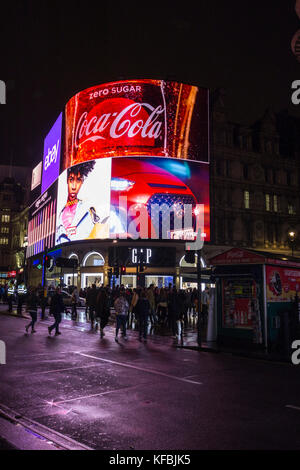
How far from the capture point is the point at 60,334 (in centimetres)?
1584

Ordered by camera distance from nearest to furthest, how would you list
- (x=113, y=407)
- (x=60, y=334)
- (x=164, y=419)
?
(x=164, y=419) < (x=113, y=407) < (x=60, y=334)

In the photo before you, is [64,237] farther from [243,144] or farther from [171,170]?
[243,144]

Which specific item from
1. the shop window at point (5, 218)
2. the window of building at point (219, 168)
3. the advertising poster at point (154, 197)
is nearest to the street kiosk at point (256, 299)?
the advertising poster at point (154, 197)

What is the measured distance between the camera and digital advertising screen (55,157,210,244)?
3812 centimetres

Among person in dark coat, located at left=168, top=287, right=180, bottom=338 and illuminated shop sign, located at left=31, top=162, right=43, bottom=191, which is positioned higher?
illuminated shop sign, located at left=31, top=162, right=43, bottom=191

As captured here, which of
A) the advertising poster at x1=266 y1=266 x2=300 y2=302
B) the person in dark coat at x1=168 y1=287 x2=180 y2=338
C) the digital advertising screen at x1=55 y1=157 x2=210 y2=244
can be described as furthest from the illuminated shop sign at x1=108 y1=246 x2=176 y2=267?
the advertising poster at x1=266 y1=266 x2=300 y2=302

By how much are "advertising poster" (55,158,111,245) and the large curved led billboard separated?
0.10m

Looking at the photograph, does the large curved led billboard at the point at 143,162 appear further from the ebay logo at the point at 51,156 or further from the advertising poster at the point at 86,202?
the ebay logo at the point at 51,156

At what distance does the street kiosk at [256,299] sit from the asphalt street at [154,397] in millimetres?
1640

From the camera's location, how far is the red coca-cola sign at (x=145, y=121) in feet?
127

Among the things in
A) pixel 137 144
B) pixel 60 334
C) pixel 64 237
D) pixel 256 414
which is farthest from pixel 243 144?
pixel 256 414

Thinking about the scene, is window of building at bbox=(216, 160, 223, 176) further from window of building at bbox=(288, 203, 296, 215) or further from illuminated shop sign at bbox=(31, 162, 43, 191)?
illuminated shop sign at bbox=(31, 162, 43, 191)

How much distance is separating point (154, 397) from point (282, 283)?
8.20 metres
